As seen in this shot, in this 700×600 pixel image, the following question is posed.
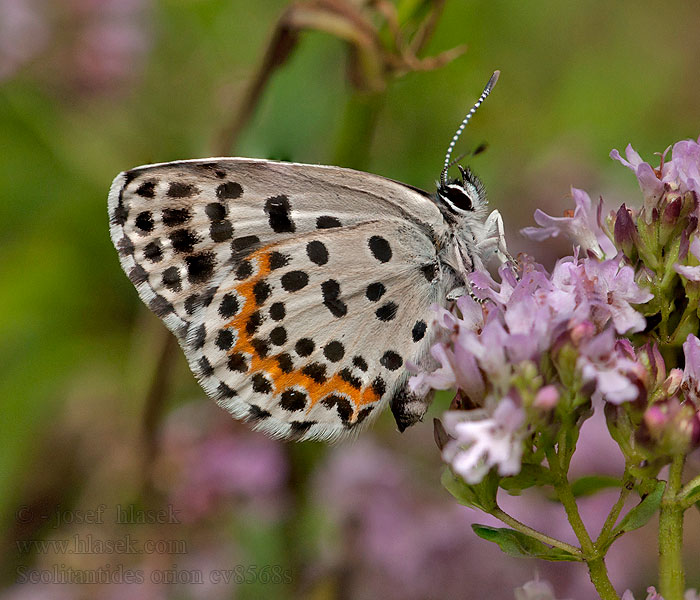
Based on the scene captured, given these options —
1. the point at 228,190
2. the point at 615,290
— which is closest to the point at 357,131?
the point at 228,190

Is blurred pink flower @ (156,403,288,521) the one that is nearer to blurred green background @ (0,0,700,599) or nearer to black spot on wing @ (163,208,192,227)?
blurred green background @ (0,0,700,599)

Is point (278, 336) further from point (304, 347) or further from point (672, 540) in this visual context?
point (672, 540)

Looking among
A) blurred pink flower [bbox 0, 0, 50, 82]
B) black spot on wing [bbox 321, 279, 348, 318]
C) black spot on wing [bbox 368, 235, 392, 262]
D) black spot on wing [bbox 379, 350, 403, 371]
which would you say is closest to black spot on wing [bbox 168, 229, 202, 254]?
black spot on wing [bbox 321, 279, 348, 318]

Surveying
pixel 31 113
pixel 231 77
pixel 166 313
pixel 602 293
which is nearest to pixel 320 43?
pixel 231 77

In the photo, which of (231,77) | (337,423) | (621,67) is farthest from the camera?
(621,67)

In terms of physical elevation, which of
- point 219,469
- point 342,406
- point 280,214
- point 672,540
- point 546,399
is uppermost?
point 546,399

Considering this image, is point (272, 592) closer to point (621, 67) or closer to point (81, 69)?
point (81, 69)
